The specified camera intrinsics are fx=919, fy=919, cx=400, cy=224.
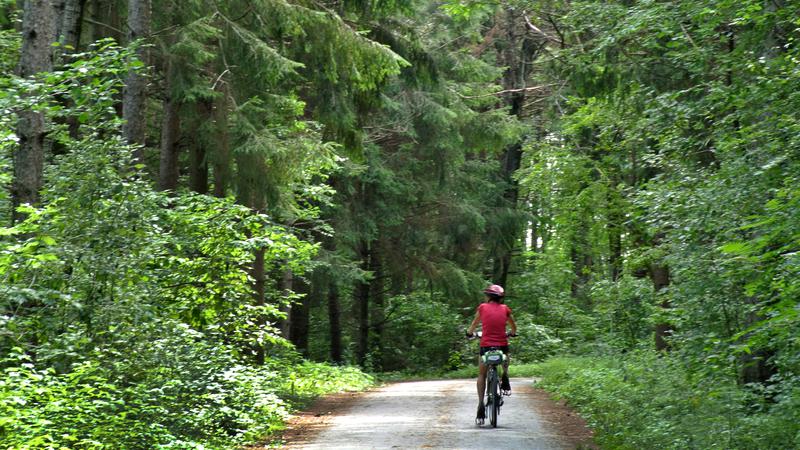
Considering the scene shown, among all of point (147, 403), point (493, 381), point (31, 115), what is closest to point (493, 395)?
point (493, 381)

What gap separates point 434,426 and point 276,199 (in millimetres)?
4344

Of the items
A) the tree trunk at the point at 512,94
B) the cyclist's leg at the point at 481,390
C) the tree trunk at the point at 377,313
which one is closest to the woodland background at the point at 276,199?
the cyclist's leg at the point at 481,390

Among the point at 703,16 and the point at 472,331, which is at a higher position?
the point at 703,16

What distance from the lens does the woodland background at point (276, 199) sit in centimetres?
880

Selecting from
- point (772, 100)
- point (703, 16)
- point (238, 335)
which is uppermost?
point (703, 16)

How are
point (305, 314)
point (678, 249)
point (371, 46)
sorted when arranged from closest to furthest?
point (678, 249) → point (371, 46) → point (305, 314)

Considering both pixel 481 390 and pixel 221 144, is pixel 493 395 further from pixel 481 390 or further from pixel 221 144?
pixel 221 144

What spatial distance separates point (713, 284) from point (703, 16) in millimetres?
3267

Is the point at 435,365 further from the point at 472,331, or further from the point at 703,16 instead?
the point at 703,16

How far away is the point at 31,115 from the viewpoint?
1025 cm

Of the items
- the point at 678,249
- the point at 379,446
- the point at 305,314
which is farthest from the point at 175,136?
the point at 305,314

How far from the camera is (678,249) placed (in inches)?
458

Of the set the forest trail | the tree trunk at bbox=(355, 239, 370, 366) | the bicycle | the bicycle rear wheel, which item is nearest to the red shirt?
the bicycle

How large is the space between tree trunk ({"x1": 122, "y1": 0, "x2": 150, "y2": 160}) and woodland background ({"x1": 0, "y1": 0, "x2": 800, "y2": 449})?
3 centimetres
